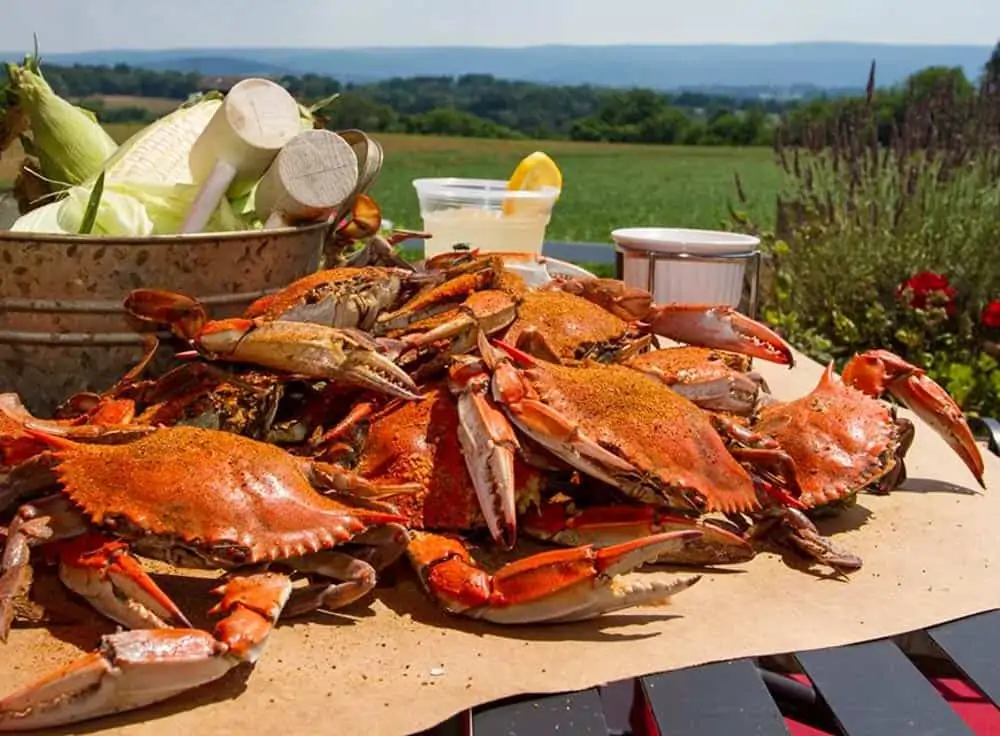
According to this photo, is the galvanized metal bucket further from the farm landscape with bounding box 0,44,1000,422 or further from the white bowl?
the white bowl

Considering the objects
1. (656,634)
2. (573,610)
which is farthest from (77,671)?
(656,634)

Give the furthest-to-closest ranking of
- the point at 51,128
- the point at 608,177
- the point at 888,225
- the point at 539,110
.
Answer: the point at 539,110, the point at 608,177, the point at 888,225, the point at 51,128

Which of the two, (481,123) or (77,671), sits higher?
(77,671)

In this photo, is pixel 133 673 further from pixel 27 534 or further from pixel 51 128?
pixel 51 128

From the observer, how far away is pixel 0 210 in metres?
3.38

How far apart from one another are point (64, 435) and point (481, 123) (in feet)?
117

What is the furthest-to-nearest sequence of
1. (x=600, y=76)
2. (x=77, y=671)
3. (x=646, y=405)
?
1. (x=600, y=76)
2. (x=646, y=405)
3. (x=77, y=671)

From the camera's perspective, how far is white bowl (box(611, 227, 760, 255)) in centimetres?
388

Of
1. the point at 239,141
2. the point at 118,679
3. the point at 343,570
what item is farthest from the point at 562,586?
the point at 239,141

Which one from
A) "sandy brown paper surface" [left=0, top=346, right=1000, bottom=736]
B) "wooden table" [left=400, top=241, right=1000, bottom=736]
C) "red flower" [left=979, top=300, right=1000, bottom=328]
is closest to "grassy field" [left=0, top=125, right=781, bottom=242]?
"red flower" [left=979, top=300, right=1000, bottom=328]

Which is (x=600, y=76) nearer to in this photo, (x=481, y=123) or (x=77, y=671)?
(x=481, y=123)

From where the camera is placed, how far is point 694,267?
3.88 meters

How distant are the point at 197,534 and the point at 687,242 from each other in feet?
7.78

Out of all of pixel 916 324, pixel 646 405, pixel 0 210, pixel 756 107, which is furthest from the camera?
pixel 756 107
